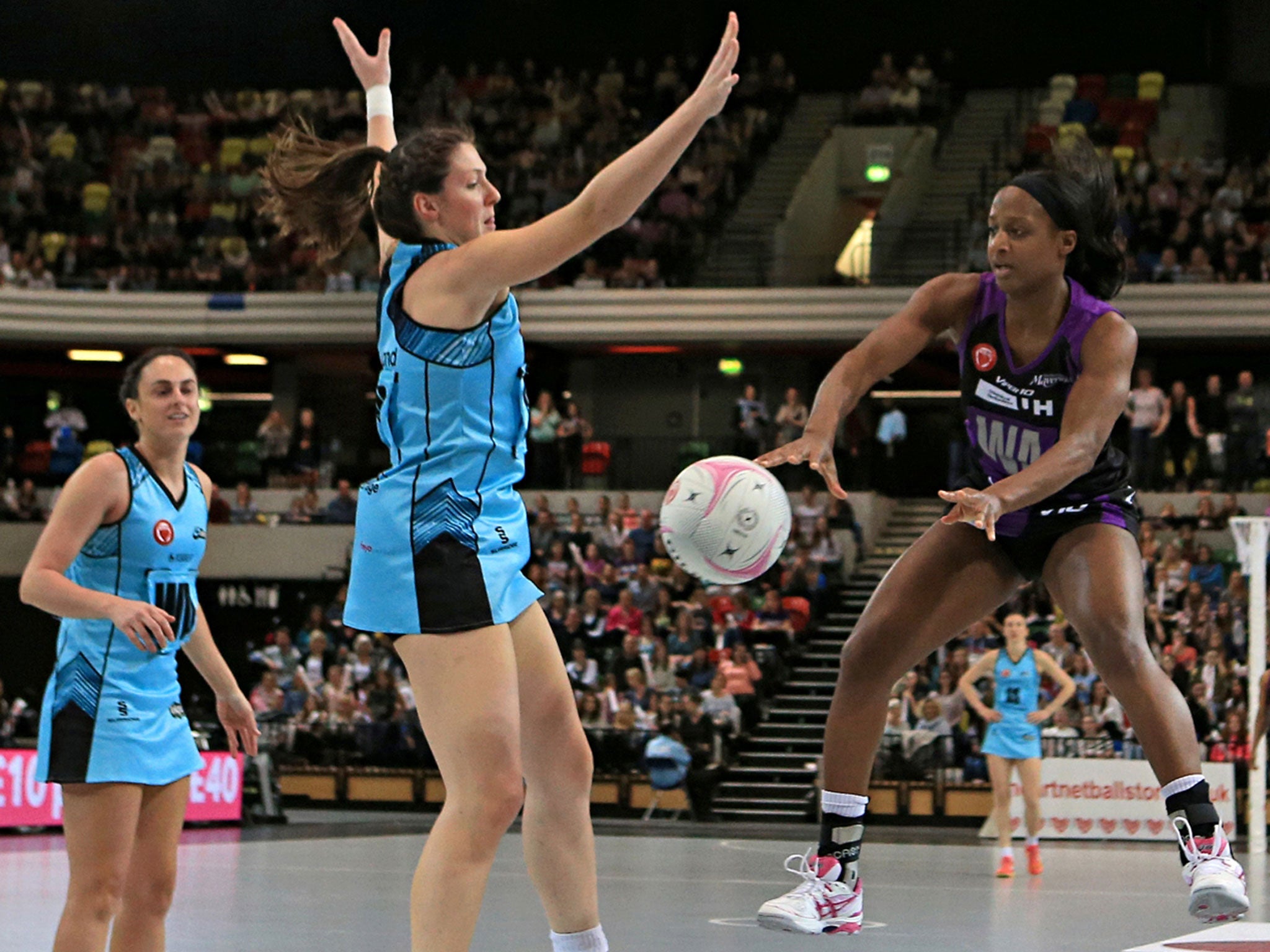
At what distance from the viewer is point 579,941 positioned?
4516 millimetres

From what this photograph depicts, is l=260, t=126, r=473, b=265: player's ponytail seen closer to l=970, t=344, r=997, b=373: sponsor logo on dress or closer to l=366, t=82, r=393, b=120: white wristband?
l=366, t=82, r=393, b=120: white wristband

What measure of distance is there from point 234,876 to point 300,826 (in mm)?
5370

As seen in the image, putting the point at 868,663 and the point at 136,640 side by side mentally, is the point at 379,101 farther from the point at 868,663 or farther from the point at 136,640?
the point at 868,663

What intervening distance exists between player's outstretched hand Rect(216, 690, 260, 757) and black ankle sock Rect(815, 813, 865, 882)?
6.03 feet

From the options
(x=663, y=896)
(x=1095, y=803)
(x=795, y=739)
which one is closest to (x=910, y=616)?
(x=663, y=896)

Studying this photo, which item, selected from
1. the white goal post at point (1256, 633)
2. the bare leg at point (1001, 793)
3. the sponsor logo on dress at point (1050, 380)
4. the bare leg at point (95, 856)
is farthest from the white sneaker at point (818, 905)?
the white goal post at point (1256, 633)

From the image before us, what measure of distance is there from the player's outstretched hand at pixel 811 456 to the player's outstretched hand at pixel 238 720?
1781mm

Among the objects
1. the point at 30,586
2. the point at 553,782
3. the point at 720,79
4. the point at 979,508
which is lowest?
the point at 553,782

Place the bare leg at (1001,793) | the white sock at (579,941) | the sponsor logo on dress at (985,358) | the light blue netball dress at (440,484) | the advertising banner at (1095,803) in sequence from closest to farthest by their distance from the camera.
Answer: the light blue netball dress at (440,484) → the white sock at (579,941) → the sponsor logo on dress at (985,358) → the bare leg at (1001,793) → the advertising banner at (1095,803)

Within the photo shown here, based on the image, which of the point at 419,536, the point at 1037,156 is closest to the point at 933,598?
the point at 419,536

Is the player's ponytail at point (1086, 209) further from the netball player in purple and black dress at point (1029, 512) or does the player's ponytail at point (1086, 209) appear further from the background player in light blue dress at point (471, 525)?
the background player in light blue dress at point (471, 525)

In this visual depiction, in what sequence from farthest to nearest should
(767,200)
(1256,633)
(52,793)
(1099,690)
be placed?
(767,200) → (1099,690) → (52,793) → (1256,633)

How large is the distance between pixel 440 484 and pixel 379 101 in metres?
1.75

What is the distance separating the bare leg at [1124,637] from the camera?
4980 mm
